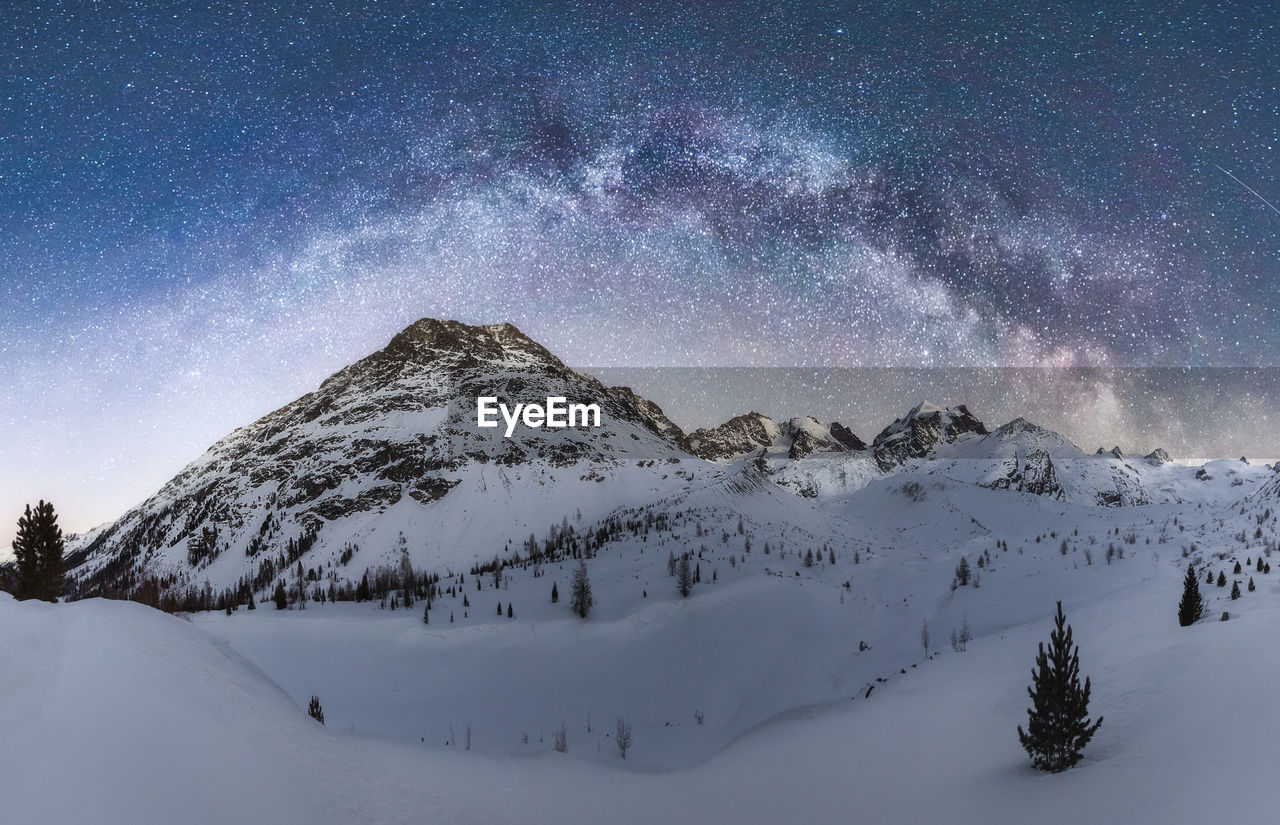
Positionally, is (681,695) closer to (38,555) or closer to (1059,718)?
(1059,718)

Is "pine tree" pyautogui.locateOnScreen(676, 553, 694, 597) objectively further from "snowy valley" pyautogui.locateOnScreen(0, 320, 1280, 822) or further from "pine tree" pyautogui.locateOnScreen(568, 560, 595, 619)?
"pine tree" pyautogui.locateOnScreen(568, 560, 595, 619)

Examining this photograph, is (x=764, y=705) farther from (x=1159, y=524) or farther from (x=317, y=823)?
(x=1159, y=524)

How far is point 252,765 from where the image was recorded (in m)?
11.4

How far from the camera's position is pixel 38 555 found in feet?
125

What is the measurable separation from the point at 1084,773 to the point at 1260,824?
544cm

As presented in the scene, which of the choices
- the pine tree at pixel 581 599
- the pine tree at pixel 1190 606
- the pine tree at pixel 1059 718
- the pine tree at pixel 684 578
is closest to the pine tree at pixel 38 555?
the pine tree at pixel 581 599

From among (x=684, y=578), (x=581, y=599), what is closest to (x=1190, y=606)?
(x=684, y=578)

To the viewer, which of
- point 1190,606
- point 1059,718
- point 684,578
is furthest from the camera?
point 684,578

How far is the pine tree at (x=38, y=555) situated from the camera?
37.3m

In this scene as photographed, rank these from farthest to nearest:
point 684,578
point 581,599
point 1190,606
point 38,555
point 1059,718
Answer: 1. point 684,578
2. point 581,599
3. point 38,555
4. point 1190,606
5. point 1059,718

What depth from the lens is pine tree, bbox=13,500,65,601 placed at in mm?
37312

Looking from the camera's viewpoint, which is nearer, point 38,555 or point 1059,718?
point 1059,718

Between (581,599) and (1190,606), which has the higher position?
(1190,606)

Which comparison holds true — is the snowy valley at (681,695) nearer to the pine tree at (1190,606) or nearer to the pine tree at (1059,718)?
the pine tree at (1190,606)
